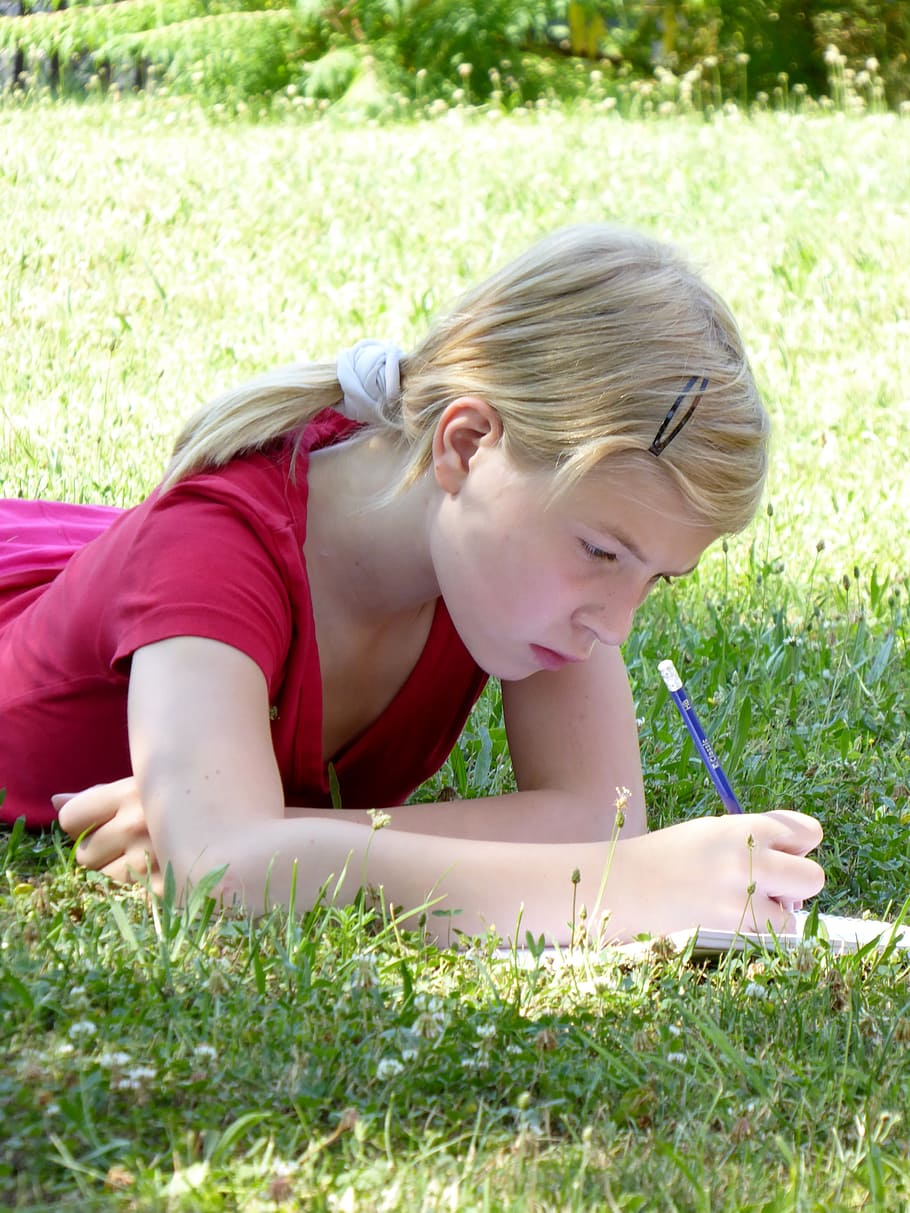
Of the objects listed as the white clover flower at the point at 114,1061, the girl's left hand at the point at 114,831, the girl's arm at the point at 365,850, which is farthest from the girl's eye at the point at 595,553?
the white clover flower at the point at 114,1061

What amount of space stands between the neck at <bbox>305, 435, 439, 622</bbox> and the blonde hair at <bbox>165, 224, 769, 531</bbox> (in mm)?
56

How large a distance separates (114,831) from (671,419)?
953 millimetres

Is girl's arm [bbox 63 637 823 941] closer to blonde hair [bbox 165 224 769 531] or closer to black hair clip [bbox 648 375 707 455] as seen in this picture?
blonde hair [bbox 165 224 769 531]

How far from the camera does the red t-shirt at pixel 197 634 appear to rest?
7.08 ft

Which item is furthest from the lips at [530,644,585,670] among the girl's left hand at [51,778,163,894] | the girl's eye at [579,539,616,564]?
the girl's left hand at [51,778,163,894]

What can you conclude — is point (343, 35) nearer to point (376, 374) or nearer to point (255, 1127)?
point (376, 374)

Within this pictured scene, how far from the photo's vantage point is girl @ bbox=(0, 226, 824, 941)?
209cm

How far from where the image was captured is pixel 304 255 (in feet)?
22.8

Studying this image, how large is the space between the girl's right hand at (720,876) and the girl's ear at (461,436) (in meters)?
0.59

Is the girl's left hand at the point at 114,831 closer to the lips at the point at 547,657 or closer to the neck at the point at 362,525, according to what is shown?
the neck at the point at 362,525

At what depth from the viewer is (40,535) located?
3.03 m

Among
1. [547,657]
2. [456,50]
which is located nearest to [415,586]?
[547,657]

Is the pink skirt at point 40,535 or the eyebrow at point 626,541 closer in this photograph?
the eyebrow at point 626,541

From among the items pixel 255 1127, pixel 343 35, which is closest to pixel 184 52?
pixel 343 35
